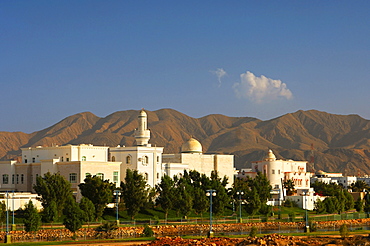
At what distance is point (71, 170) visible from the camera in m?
77.3

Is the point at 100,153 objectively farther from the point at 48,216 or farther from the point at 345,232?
the point at 345,232

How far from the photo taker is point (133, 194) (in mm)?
70188

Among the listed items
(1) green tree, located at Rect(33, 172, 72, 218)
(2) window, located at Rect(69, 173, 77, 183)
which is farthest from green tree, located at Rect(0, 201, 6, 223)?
(2) window, located at Rect(69, 173, 77, 183)

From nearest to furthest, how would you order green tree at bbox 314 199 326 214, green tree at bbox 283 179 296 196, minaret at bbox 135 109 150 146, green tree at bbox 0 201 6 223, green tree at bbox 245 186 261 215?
green tree at bbox 0 201 6 223 < green tree at bbox 245 186 261 215 < minaret at bbox 135 109 150 146 < green tree at bbox 314 199 326 214 < green tree at bbox 283 179 296 196

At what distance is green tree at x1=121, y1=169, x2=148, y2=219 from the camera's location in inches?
2751

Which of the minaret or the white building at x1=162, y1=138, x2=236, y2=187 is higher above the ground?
the minaret

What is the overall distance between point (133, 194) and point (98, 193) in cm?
437

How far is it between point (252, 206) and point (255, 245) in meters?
35.1

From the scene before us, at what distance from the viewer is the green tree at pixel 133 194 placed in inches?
2751

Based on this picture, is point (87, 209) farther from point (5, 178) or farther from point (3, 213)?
point (5, 178)

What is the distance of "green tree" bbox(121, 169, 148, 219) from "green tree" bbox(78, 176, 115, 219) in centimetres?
211

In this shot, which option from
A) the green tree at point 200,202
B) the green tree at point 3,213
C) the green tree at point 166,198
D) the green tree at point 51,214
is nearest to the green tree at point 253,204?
the green tree at point 200,202

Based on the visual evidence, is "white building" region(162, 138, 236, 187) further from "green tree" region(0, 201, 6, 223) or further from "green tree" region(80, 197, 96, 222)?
"green tree" region(0, 201, 6, 223)

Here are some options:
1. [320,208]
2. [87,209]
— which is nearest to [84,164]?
[87,209]
